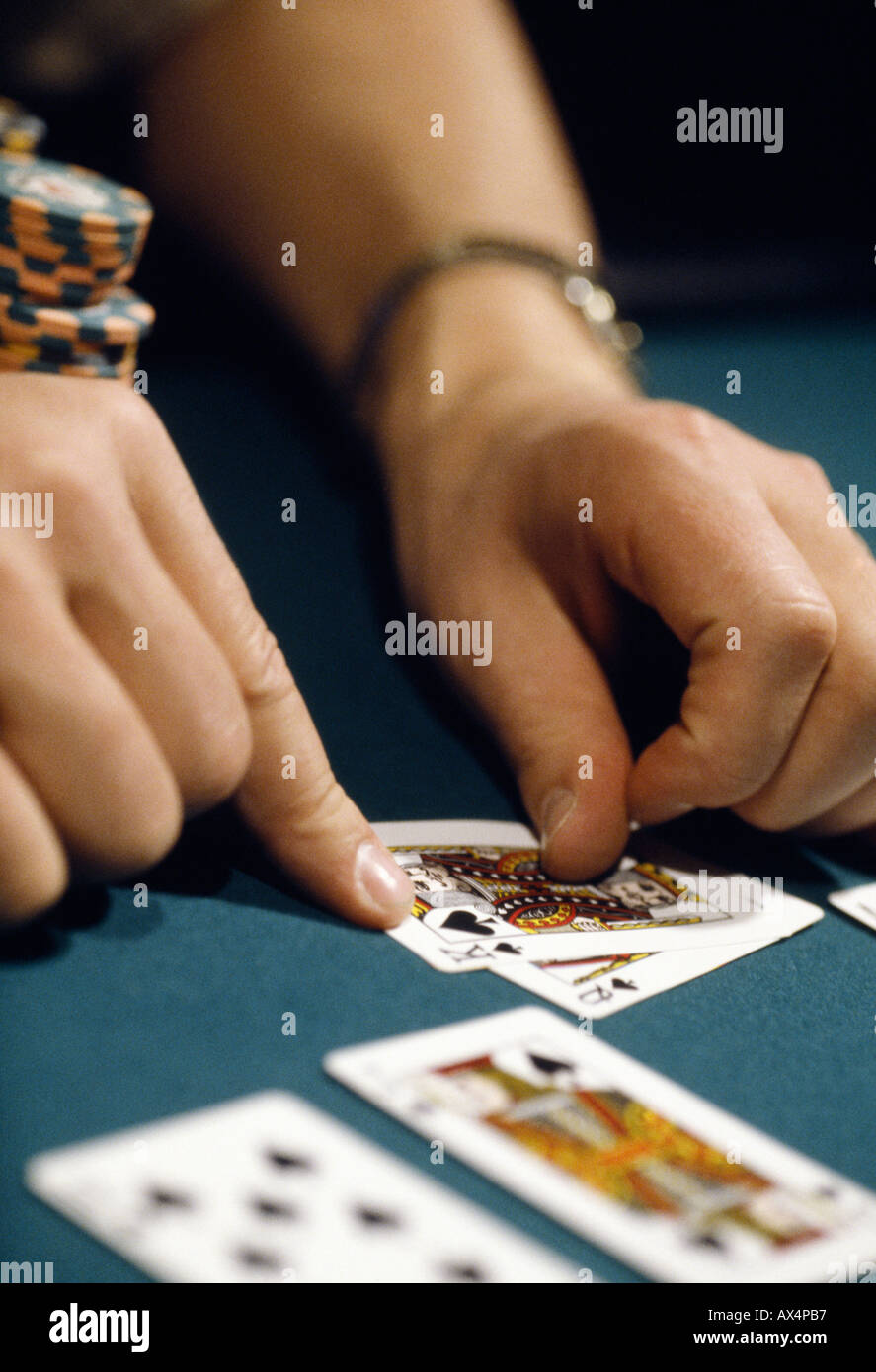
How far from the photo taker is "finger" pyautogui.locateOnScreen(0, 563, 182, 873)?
2.82ft

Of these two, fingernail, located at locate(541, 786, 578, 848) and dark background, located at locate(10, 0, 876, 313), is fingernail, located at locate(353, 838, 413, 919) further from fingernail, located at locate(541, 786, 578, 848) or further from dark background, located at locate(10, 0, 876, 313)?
dark background, located at locate(10, 0, 876, 313)

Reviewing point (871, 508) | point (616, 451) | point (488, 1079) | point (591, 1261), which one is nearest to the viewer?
point (591, 1261)

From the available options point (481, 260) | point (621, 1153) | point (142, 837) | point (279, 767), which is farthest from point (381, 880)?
point (481, 260)

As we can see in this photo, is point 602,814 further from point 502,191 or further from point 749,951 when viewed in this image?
point 502,191

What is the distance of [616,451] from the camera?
4.56 feet

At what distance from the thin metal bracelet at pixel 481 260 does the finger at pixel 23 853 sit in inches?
55.5

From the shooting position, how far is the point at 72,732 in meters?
0.87

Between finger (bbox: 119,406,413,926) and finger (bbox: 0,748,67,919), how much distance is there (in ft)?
0.74

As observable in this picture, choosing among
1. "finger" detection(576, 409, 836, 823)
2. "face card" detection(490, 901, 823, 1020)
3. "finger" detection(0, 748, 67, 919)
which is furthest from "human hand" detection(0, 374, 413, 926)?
"finger" detection(576, 409, 836, 823)

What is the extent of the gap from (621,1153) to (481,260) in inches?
63.8

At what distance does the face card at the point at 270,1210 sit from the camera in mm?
650

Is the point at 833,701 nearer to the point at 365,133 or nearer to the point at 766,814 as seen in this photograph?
the point at 766,814

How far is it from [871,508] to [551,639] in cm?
93

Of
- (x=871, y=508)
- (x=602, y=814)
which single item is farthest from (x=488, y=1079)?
(x=871, y=508)
